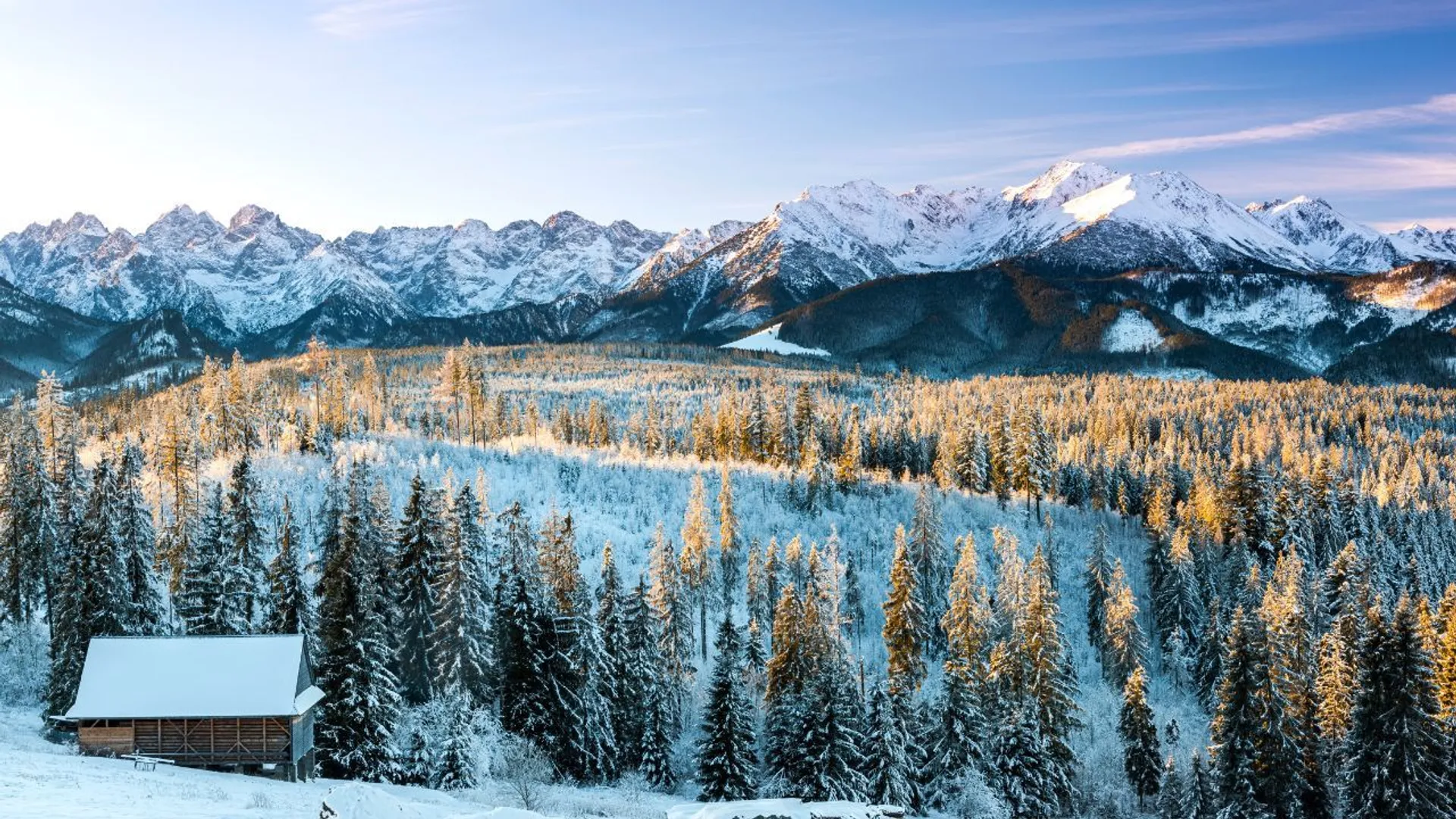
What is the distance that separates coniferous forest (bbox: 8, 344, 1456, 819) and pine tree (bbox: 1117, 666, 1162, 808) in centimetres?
19

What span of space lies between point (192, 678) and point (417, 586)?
1053cm

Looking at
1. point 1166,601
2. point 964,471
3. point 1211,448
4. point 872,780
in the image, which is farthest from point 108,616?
point 1211,448

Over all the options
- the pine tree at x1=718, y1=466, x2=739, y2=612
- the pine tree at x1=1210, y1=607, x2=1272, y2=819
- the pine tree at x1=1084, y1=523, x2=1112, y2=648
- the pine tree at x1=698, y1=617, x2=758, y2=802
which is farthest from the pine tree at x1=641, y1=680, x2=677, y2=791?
the pine tree at x1=1084, y1=523, x2=1112, y2=648

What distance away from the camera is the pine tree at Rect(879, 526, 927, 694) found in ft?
191

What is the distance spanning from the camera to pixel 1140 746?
5459cm

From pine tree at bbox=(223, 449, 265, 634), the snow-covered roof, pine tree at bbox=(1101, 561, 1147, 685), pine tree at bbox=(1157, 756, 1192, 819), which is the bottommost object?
pine tree at bbox=(1157, 756, 1192, 819)

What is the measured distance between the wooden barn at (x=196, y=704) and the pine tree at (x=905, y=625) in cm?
3541

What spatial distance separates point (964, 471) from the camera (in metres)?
102

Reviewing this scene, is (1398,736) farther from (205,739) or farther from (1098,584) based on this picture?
(205,739)

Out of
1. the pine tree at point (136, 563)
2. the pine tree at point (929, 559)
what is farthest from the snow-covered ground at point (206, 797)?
the pine tree at point (929, 559)

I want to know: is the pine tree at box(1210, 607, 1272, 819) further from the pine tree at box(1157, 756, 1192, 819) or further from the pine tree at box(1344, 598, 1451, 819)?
the pine tree at box(1344, 598, 1451, 819)

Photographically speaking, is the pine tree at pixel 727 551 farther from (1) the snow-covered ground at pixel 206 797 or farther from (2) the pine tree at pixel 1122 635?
(1) the snow-covered ground at pixel 206 797

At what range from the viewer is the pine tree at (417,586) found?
144 ft

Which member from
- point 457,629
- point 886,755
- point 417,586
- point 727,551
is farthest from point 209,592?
point 727,551
